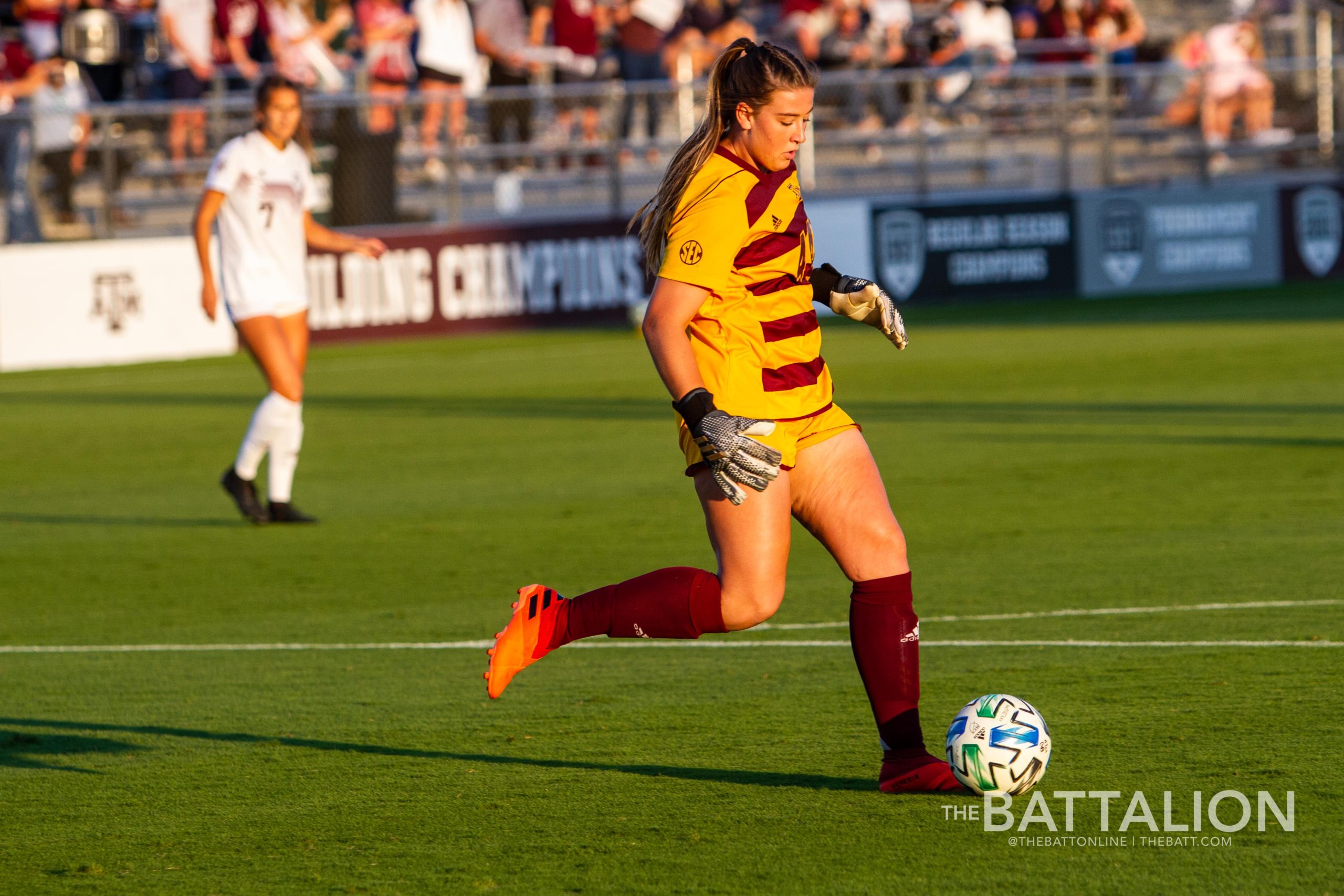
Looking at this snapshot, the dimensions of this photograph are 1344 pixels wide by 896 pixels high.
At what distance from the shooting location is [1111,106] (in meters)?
24.8

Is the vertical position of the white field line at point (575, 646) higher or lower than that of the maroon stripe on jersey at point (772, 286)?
lower

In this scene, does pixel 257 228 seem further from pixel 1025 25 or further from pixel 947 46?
pixel 1025 25

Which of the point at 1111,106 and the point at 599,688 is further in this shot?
the point at 1111,106

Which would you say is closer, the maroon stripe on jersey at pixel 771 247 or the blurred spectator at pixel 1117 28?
the maroon stripe on jersey at pixel 771 247

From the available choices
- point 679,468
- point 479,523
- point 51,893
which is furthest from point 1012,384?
point 51,893

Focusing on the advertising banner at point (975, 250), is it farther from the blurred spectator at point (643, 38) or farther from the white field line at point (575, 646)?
the white field line at point (575, 646)

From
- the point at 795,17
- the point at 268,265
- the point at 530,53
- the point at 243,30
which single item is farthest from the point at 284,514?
the point at 795,17

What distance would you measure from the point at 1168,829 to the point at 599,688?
7.64 ft

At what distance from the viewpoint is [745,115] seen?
4.94 m

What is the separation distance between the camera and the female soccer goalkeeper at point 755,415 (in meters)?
4.88

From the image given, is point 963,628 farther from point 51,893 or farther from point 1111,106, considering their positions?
point 1111,106

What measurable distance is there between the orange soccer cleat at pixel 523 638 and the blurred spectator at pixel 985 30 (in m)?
21.1

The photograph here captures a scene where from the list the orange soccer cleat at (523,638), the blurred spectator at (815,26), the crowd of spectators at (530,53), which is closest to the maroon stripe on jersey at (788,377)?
the orange soccer cleat at (523,638)

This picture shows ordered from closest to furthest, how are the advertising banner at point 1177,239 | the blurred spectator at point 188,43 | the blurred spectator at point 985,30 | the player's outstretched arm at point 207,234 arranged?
the player's outstretched arm at point 207,234
the blurred spectator at point 188,43
the advertising banner at point 1177,239
the blurred spectator at point 985,30
